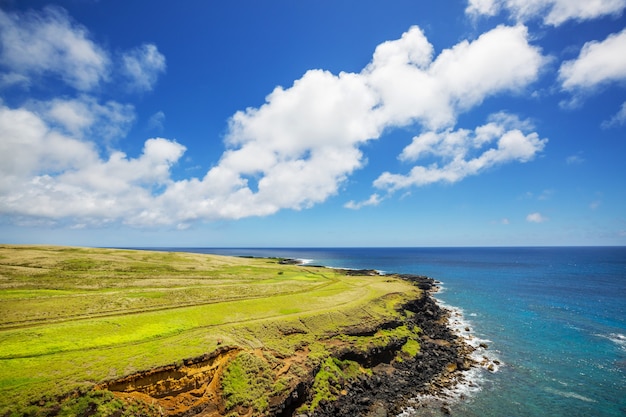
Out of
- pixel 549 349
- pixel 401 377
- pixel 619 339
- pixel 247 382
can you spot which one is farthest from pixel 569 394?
pixel 247 382

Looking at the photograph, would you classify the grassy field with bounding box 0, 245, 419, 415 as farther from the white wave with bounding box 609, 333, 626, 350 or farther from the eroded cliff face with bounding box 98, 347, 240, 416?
the white wave with bounding box 609, 333, 626, 350

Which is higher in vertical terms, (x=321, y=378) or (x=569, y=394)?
(x=321, y=378)

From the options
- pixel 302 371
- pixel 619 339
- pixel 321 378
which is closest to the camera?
pixel 302 371

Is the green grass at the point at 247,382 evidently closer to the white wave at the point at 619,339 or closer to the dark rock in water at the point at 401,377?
the dark rock in water at the point at 401,377

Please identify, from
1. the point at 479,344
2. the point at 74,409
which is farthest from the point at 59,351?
the point at 479,344

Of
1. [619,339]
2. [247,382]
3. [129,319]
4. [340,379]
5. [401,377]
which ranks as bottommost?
[401,377]

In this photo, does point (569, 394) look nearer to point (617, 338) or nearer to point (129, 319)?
point (617, 338)
